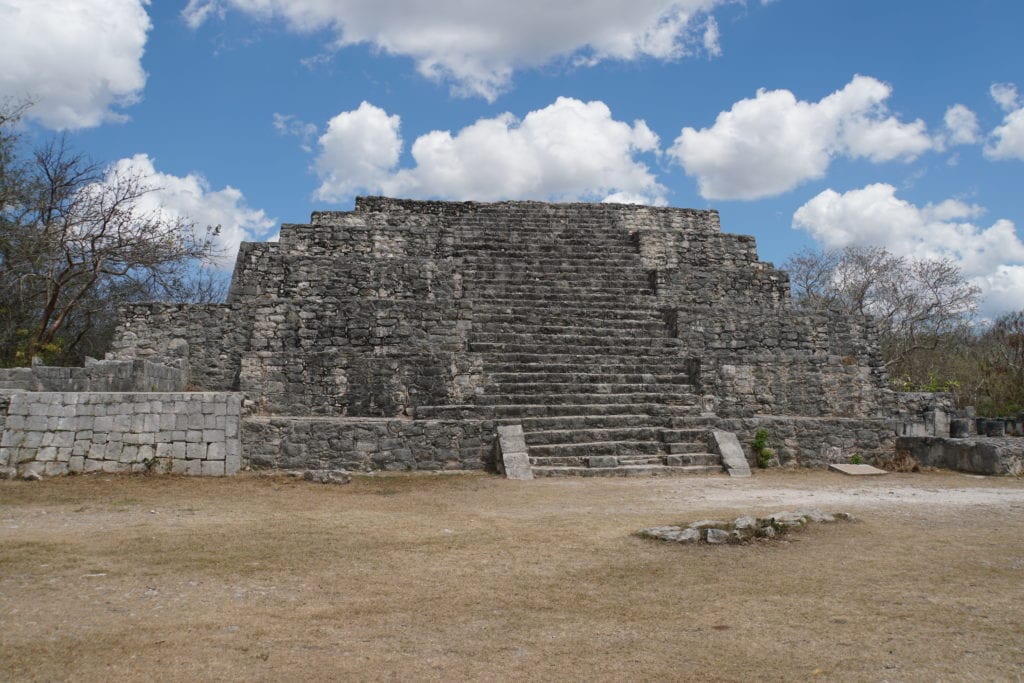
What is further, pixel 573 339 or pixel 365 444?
pixel 573 339

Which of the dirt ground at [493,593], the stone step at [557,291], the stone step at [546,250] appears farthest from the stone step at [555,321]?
the dirt ground at [493,593]

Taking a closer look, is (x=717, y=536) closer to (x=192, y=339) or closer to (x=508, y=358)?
(x=508, y=358)

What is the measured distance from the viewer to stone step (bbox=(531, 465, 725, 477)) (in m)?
10.2

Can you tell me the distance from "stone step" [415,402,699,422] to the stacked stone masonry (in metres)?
0.03

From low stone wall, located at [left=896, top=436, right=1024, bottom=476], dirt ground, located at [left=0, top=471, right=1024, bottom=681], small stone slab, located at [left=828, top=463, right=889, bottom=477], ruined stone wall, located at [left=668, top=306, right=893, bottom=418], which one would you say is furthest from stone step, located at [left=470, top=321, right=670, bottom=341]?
dirt ground, located at [left=0, top=471, right=1024, bottom=681]

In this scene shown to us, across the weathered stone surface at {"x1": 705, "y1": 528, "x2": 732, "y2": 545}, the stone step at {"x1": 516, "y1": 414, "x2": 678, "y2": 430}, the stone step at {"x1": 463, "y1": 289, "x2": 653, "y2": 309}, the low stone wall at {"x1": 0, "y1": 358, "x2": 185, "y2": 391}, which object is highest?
the stone step at {"x1": 463, "y1": 289, "x2": 653, "y2": 309}

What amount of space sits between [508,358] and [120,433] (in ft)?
20.5

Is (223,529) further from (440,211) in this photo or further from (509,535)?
(440,211)

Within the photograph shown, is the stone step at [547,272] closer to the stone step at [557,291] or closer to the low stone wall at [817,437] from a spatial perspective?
the stone step at [557,291]

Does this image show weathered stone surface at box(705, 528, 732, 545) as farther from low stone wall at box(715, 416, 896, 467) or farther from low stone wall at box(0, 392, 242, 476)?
low stone wall at box(0, 392, 242, 476)

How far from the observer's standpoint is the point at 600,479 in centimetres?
1005

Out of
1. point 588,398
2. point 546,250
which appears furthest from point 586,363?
point 546,250

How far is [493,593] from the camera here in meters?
4.84

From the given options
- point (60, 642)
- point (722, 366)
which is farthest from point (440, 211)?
point (60, 642)
